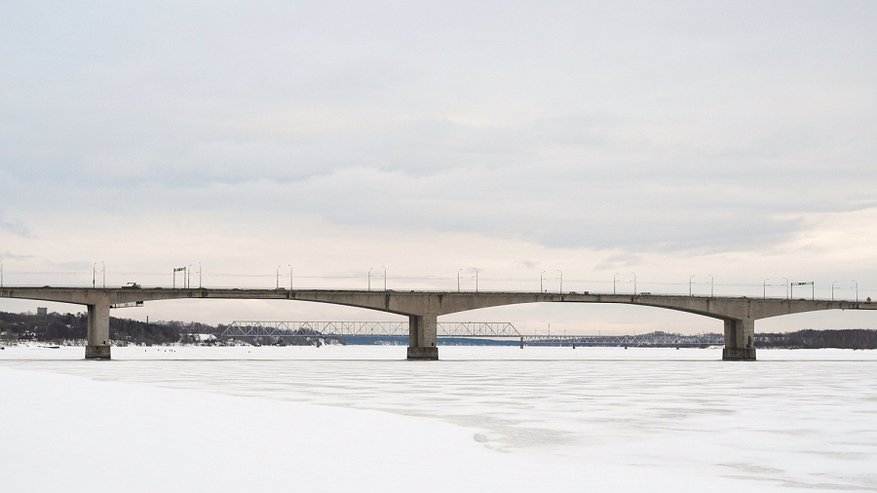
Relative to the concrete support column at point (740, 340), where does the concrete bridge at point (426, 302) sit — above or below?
above

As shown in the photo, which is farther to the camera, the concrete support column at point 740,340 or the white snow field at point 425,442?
the concrete support column at point 740,340

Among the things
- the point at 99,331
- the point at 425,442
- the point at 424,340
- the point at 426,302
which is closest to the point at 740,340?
the point at 424,340

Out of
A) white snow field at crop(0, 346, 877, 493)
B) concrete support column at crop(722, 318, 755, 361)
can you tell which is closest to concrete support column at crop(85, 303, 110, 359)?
white snow field at crop(0, 346, 877, 493)

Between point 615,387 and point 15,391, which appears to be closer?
point 15,391

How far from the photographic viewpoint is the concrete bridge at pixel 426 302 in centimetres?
10219

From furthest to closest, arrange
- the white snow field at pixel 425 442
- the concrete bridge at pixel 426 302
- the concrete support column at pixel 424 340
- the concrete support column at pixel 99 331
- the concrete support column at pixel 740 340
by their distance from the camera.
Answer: the concrete support column at pixel 740 340 < the concrete support column at pixel 424 340 < the concrete bridge at pixel 426 302 < the concrete support column at pixel 99 331 < the white snow field at pixel 425 442

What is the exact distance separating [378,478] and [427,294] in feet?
309

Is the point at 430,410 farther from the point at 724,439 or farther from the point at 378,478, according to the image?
the point at 378,478

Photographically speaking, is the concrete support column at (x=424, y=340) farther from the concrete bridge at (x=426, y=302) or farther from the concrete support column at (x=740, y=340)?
the concrete support column at (x=740, y=340)

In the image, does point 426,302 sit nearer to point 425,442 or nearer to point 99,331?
point 99,331

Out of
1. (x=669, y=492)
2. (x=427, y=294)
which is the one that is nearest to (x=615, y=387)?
(x=669, y=492)

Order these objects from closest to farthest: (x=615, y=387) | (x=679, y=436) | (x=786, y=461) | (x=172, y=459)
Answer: (x=172, y=459)
(x=786, y=461)
(x=679, y=436)
(x=615, y=387)

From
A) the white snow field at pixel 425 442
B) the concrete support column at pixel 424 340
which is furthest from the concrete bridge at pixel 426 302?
the white snow field at pixel 425 442

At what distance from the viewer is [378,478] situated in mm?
15484
